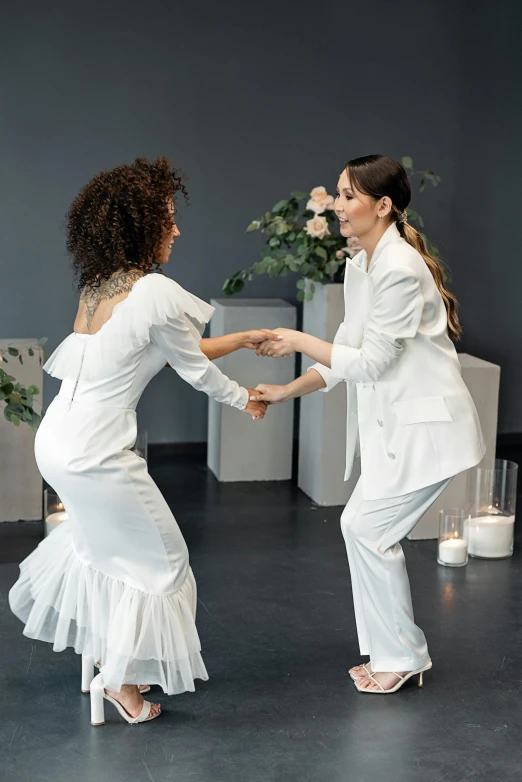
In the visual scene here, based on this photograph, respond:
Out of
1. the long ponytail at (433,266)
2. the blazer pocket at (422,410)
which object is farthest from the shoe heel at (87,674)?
the long ponytail at (433,266)

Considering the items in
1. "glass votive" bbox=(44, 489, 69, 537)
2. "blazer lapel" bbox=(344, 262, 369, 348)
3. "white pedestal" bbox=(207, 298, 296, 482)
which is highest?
"blazer lapel" bbox=(344, 262, 369, 348)

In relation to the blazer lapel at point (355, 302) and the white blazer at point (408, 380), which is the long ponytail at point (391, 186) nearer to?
the white blazer at point (408, 380)

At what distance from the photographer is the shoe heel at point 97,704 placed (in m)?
2.76

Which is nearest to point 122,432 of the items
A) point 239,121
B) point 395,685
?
point 395,685

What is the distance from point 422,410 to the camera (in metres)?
2.84

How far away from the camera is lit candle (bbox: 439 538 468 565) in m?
4.07

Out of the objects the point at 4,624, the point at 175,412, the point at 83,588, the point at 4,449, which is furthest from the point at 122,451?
the point at 175,412

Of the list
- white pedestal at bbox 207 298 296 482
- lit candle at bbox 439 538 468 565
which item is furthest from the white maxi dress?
white pedestal at bbox 207 298 296 482

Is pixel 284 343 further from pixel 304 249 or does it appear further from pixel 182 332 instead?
pixel 304 249

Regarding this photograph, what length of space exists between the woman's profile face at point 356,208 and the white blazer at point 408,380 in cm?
6

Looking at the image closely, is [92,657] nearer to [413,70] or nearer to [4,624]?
[4,624]

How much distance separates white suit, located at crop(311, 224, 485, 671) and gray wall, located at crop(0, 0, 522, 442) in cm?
216

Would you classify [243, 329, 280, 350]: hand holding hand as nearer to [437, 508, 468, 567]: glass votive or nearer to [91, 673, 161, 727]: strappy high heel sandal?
[91, 673, 161, 727]: strappy high heel sandal

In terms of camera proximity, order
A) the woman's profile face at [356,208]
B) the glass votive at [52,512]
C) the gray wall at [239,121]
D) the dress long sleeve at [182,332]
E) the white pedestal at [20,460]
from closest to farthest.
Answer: the dress long sleeve at [182,332]
the woman's profile face at [356,208]
the glass votive at [52,512]
the white pedestal at [20,460]
the gray wall at [239,121]
